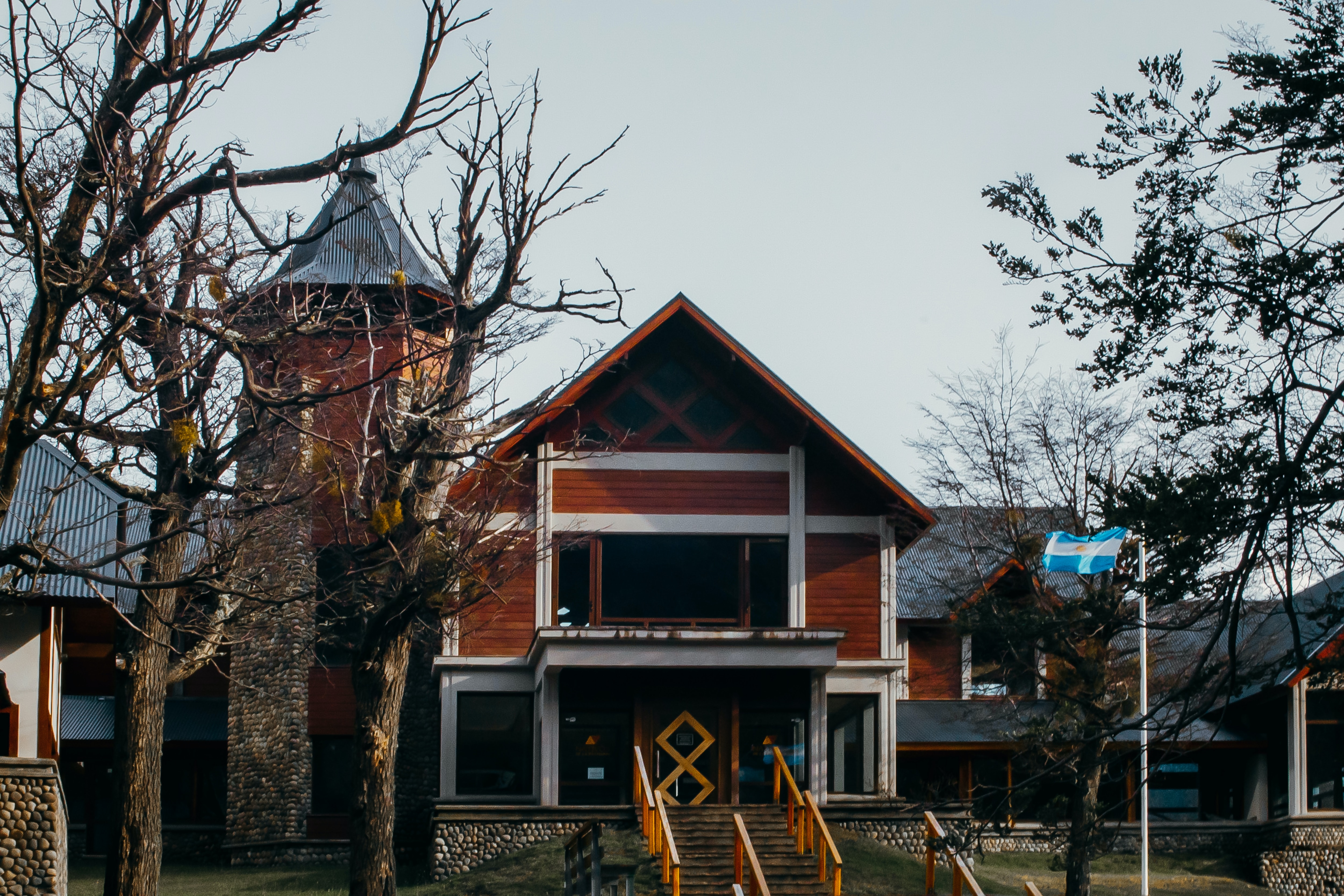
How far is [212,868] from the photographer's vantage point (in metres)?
28.6

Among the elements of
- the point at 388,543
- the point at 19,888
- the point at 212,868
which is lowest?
the point at 212,868

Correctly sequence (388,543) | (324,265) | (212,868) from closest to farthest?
(388,543) < (212,868) < (324,265)

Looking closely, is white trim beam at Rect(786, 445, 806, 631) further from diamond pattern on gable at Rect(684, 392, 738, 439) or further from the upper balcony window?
diamond pattern on gable at Rect(684, 392, 738, 439)

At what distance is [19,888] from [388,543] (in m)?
5.75

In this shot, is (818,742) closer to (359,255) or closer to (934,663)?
(934,663)

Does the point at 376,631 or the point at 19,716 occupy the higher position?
the point at 376,631

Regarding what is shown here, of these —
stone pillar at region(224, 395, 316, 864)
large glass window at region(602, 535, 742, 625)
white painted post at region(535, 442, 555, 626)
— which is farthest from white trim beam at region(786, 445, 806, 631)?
stone pillar at region(224, 395, 316, 864)

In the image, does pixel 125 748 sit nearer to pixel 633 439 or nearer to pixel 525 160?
pixel 525 160

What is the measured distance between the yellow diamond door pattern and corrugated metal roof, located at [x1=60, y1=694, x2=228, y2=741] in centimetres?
1122

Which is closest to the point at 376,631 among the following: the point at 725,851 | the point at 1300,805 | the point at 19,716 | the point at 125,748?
the point at 125,748

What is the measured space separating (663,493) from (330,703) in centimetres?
915

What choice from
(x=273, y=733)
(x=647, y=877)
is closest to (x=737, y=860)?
(x=647, y=877)

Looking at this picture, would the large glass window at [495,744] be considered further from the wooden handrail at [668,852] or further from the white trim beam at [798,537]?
the white trim beam at [798,537]

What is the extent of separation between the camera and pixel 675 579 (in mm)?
25641
